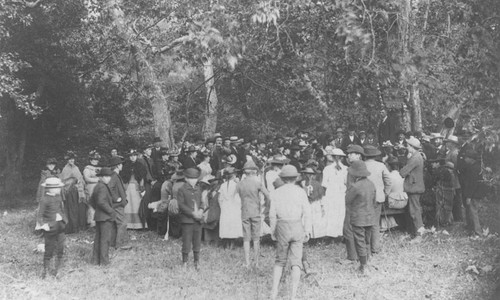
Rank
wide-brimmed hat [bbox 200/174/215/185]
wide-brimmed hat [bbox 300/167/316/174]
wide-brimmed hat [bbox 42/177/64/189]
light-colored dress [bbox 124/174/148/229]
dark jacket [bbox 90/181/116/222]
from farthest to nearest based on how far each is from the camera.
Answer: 1. light-colored dress [bbox 124/174/148/229]
2. wide-brimmed hat [bbox 200/174/215/185]
3. wide-brimmed hat [bbox 300/167/316/174]
4. dark jacket [bbox 90/181/116/222]
5. wide-brimmed hat [bbox 42/177/64/189]

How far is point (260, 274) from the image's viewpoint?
904 cm

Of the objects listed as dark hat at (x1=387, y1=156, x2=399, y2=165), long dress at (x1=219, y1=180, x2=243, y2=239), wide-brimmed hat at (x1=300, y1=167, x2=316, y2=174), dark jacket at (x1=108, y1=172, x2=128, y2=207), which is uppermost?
dark hat at (x1=387, y1=156, x2=399, y2=165)

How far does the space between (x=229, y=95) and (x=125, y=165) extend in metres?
12.4

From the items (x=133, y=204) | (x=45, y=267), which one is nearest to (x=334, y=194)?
(x=133, y=204)

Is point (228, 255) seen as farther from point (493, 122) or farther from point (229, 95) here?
point (229, 95)

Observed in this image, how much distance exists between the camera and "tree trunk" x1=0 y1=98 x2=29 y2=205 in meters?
21.0

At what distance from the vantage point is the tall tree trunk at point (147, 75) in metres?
13.7

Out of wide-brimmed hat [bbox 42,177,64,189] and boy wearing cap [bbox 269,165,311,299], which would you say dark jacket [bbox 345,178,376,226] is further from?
wide-brimmed hat [bbox 42,177,64,189]

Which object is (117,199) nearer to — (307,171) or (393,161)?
(307,171)

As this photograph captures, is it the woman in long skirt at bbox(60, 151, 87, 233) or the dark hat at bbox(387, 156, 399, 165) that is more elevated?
the dark hat at bbox(387, 156, 399, 165)

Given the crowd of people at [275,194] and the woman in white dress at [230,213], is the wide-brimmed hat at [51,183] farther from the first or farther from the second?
the woman in white dress at [230,213]

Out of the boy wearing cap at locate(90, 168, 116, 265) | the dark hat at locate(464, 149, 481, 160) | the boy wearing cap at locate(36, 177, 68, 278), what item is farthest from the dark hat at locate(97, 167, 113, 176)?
the dark hat at locate(464, 149, 481, 160)

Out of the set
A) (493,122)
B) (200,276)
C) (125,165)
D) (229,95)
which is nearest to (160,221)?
(125,165)

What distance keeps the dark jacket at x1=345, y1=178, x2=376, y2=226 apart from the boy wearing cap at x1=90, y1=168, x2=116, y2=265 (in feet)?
14.7
